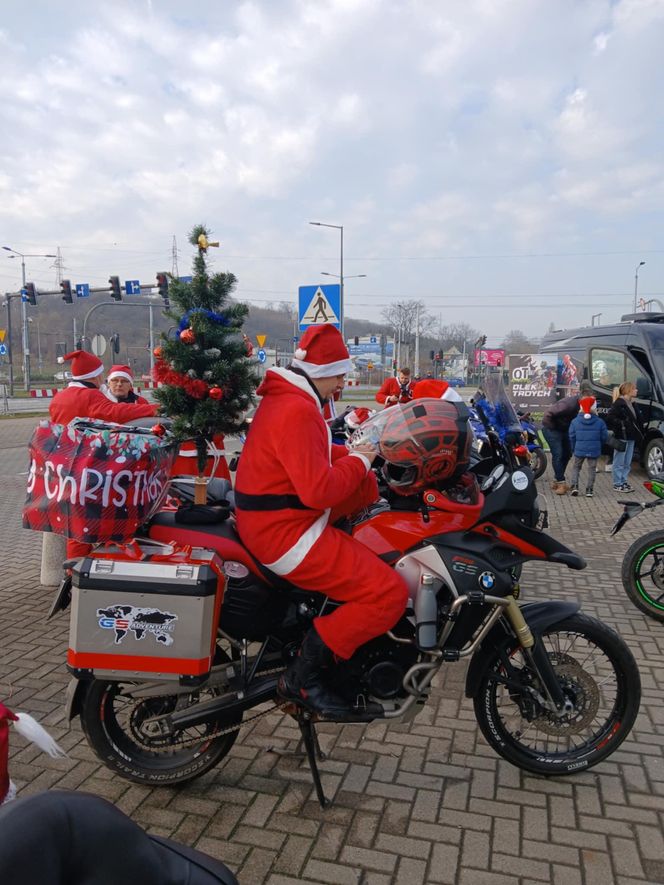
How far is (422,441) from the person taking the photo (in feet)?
9.22

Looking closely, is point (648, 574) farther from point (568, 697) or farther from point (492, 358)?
point (492, 358)

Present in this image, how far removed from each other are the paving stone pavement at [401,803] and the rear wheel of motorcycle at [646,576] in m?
1.12

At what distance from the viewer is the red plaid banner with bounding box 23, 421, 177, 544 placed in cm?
267

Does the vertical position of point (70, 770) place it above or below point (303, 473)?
below

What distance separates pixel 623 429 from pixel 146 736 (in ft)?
32.8

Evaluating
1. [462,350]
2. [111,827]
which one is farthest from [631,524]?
[462,350]

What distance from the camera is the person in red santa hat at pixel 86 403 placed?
5066 mm

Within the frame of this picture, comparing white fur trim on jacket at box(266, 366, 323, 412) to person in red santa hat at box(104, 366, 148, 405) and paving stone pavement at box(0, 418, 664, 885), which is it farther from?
person in red santa hat at box(104, 366, 148, 405)

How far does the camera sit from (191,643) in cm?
269

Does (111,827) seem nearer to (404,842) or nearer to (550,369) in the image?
(404,842)

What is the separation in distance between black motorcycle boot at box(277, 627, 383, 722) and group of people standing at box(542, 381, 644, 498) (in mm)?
8832

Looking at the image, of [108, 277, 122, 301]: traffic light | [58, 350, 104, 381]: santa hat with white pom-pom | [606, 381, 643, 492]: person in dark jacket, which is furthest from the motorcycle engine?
[108, 277, 122, 301]: traffic light

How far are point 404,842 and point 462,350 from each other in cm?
8341

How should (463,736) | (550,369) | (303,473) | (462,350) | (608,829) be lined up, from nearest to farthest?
1. (303,473)
2. (608,829)
3. (463,736)
4. (550,369)
5. (462,350)
